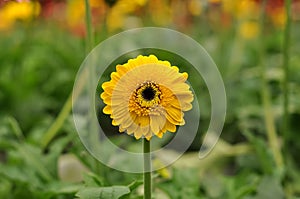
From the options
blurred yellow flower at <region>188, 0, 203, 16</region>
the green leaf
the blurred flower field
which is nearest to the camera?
the green leaf

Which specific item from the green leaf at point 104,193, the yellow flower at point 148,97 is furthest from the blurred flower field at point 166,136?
the yellow flower at point 148,97

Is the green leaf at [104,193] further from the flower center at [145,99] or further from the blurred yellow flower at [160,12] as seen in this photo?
the blurred yellow flower at [160,12]

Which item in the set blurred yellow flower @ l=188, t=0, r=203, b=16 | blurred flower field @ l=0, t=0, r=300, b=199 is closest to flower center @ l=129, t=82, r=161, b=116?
blurred flower field @ l=0, t=0, r=300, b=199

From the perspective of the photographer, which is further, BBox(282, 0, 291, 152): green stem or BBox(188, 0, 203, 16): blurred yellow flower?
BBox(188, 0, 203, 16): blurred yellow flower

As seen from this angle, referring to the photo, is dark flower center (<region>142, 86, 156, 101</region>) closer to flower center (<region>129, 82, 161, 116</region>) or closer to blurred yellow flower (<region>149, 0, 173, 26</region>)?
flower center (<region>129, 82, 161, 116</region>)

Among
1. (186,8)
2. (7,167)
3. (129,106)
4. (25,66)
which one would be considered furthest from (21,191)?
(186,8)

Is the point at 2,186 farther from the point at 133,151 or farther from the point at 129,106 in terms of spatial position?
the point at 129,106

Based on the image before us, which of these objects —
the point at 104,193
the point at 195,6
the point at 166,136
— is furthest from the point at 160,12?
the point at 104,193
